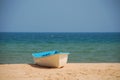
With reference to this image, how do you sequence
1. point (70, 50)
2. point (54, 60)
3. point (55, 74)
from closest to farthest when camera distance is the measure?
point (55, 74)
point (54, 60)
point (70, 50)

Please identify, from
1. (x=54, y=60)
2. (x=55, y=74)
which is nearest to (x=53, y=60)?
(x=54, y=60)

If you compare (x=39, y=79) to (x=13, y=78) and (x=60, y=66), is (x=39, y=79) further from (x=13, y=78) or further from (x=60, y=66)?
(x=60, y=66)

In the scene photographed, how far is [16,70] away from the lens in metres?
10.2

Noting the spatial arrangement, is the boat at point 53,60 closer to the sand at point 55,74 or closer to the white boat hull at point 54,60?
the white boat hull at point 54,60

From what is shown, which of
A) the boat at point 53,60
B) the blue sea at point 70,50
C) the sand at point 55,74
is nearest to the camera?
the sand at point 55,74

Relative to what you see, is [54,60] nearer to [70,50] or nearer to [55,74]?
[55,74]

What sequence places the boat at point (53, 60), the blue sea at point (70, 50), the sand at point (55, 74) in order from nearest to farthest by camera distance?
the sand at point (55, 74), the boat at point (53, 60), the blue sea at point (70, 50)

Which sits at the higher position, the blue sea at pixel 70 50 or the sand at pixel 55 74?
the sand at pixel 55 74

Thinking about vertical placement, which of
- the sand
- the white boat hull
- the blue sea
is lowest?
the blue sea

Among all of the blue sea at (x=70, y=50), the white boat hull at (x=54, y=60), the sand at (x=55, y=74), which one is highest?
the white boat hull at (x=54, y=60)

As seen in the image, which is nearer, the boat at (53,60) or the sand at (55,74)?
the sand at (55,74)

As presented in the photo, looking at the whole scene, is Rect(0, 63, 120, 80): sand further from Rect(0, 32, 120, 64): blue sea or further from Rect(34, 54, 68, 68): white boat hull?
Rect(0, 32, 120, 64): blue sea

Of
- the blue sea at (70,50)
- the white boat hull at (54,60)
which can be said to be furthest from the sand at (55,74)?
the blue sea at (70,50)

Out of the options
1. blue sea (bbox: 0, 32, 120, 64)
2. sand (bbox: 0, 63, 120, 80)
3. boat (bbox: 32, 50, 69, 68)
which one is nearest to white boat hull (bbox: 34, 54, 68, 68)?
boat (bbox: 32, 50, 69, 68)
